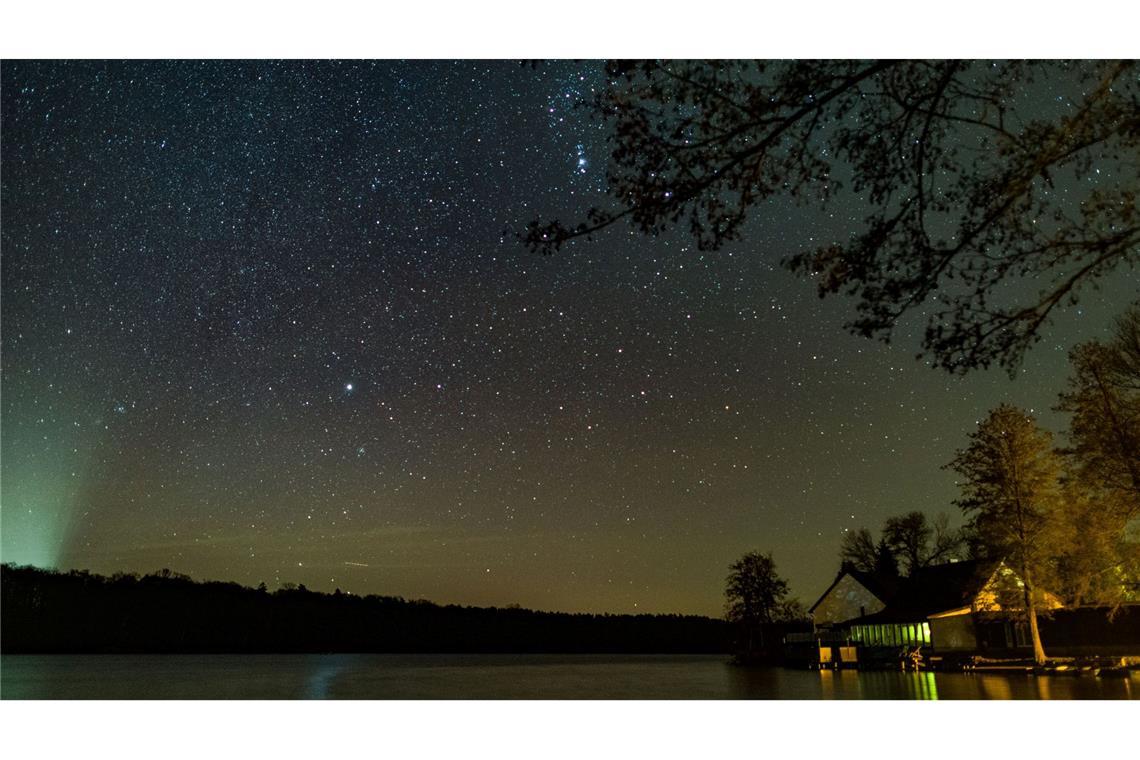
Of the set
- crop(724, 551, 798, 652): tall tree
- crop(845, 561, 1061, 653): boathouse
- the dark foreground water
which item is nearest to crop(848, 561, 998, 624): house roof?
crop(845, 561, 1061, 653): boathouse

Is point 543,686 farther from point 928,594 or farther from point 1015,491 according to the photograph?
point 1015,491

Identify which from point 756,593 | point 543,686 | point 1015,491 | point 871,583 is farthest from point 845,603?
point 1015,491

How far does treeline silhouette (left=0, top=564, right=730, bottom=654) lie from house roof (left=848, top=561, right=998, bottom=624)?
15.8 m

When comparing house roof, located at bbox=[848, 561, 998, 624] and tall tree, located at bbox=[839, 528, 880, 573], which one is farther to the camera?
tall tree, located at bbox=[839, 528, 880, 573]

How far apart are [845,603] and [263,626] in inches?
1725

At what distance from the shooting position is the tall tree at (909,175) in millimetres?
5055

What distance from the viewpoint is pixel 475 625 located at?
71750 millimetres

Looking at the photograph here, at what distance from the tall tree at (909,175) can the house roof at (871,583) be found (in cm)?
2844

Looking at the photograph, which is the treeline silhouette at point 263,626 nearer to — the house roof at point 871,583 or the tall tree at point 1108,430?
the house roof at point 871,583

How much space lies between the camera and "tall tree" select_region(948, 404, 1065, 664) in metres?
20.8

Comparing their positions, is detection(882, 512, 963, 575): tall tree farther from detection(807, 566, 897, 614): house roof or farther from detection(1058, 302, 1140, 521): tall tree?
detection(1058, 302, 1140, 521): tall tree

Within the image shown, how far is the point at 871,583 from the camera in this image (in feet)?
108
